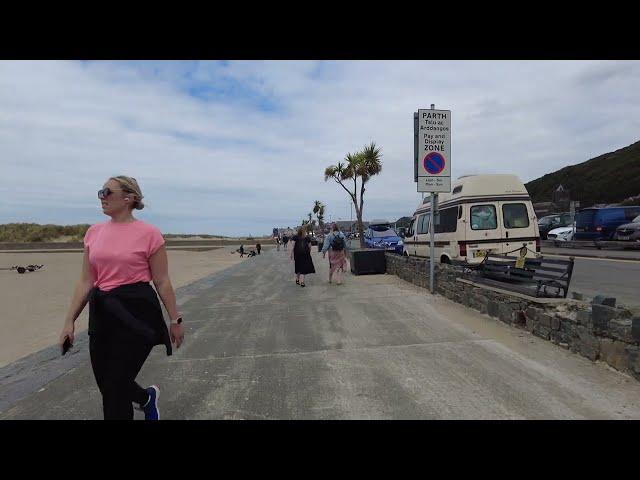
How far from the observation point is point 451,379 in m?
4.20

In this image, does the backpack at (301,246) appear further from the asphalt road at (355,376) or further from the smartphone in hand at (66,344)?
the smartphone in hand at (66,344)

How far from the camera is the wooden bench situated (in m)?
5.69

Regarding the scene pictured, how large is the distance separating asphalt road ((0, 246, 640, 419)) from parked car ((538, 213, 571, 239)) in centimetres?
2609

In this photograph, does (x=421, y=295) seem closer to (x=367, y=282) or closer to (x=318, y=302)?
(x=318, y=302)

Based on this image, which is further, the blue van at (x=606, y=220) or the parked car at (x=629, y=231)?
the blue van at (x=606, y=220)

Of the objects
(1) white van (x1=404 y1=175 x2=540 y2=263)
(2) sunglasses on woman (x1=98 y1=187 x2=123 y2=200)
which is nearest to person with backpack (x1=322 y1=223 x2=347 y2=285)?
(1) white van (x1=404 y1=175 x2=540 y2=263)

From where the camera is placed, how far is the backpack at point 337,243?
12.3 meters

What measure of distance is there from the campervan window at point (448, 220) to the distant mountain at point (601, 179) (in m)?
65.1

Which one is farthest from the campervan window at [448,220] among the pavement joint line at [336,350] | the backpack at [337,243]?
the pavement joint line at [336,350]

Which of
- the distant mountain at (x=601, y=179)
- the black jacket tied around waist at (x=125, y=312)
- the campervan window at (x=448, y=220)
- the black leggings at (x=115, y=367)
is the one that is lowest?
the black leggings at (x=115, y=367)

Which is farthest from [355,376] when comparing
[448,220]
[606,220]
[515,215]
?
[606,220]

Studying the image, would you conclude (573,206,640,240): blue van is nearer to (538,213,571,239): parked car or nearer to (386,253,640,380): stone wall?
(538,213,571,239): parked car
